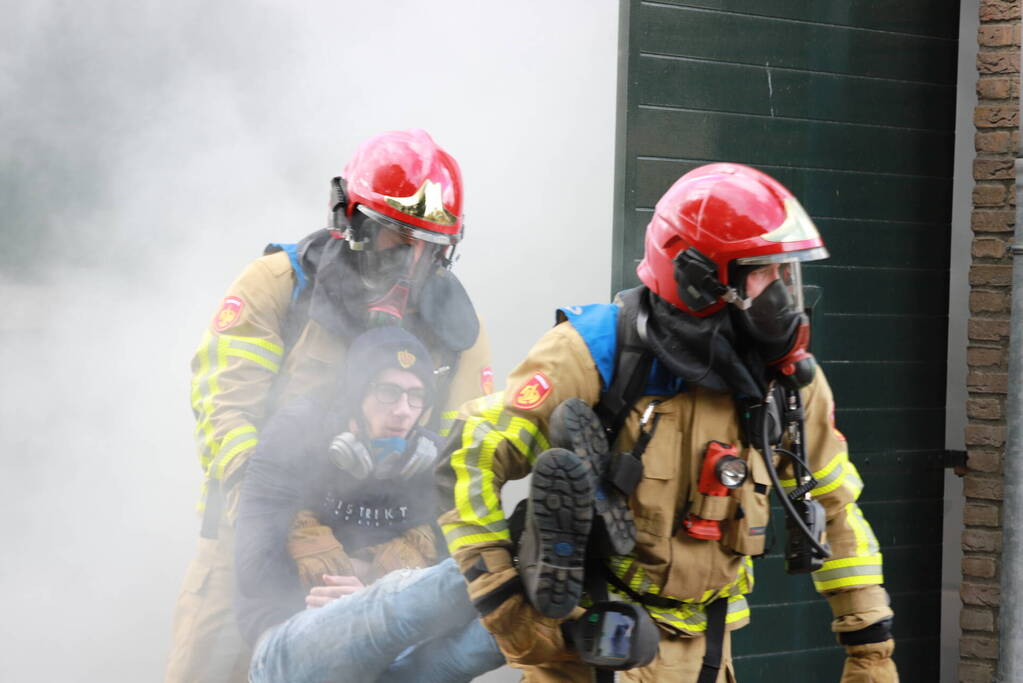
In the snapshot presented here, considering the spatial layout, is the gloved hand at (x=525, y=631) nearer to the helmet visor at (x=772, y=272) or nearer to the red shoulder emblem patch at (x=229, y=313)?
the helmet visor at (x=772, y=272)

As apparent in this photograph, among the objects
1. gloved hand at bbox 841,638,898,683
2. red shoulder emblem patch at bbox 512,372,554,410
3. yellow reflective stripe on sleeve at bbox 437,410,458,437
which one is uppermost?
red shoulder emblem patch at bbox 512,372,554,410

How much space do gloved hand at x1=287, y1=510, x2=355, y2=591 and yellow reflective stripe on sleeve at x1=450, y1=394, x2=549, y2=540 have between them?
2.40 ft

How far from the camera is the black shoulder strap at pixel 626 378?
255 centimetres

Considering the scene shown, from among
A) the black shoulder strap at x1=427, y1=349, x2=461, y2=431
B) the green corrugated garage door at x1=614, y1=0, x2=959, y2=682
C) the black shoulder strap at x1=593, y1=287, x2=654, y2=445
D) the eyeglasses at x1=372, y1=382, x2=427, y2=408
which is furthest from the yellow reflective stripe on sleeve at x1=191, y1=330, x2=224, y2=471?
the green corrugated garage door at x1=614, y1=0, x2=959, y2=682

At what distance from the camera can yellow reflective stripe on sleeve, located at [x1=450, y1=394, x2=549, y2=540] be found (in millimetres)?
2531

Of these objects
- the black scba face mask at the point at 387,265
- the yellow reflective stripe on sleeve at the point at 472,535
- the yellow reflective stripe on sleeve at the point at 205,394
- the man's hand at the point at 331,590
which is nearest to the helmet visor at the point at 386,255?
the black scba face mask at the point at 387,265

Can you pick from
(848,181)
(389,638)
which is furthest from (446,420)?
(848,181)

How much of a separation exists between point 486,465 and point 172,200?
2556 mm

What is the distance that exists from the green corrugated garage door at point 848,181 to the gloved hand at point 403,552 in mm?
1640

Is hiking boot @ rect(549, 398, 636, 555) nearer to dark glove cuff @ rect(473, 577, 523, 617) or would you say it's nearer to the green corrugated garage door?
dark glove cuff @ rect(473, 577, 523, 617)

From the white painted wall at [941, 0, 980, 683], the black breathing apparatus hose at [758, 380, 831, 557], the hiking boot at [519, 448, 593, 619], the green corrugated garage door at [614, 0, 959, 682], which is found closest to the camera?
the hiking boot at [519, 448, 593, 619]

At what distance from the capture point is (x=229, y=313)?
133 inches

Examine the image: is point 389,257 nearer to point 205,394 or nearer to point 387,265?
point 387,265

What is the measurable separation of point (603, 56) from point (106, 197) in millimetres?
1931
